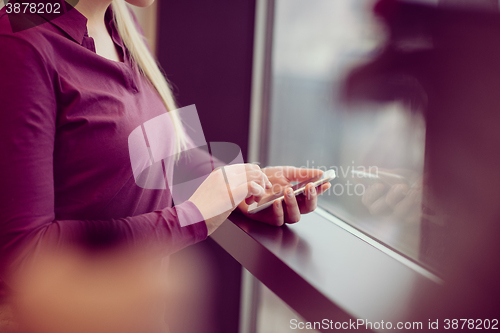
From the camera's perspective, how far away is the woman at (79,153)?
0.48 metres

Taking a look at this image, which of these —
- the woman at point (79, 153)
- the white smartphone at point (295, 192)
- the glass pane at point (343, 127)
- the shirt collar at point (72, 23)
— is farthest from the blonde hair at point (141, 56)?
the glass pane at point (343, 127)

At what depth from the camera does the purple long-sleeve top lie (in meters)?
0.48

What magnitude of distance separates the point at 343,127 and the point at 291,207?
337mm

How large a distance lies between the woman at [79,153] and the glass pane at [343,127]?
15 centimetres

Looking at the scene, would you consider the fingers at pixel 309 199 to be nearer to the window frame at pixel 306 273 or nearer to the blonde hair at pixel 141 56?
the window frame at pixel 306 273

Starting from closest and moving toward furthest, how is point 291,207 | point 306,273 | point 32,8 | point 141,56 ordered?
point 306,273 < point 32,8 < point 291,207 < point 141,56

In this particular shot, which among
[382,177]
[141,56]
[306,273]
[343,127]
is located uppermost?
[141,56]

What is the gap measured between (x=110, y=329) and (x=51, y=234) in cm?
31

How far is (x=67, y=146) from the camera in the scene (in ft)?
1.84

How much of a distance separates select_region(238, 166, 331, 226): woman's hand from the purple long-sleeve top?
17 centimetres

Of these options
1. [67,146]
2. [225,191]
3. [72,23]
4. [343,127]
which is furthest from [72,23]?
[343,127]

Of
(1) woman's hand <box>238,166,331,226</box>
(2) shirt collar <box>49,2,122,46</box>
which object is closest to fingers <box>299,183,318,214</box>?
(1) woman's hand <box>238,166,331,226</box>

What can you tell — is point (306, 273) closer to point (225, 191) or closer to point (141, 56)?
point (225, 191)

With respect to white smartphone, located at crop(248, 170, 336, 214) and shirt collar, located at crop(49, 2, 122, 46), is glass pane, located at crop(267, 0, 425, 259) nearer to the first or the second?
white smartphone, located at crop(248, 170, 336, 214)
